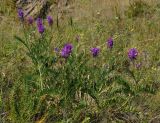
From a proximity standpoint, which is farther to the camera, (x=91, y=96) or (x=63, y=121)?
(x=91, y=96)

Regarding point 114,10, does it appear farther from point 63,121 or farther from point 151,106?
point 63,121

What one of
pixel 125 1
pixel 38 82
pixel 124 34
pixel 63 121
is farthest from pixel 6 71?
pixel 125 1

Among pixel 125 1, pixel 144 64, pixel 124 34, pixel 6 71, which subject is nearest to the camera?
pixel 6 71

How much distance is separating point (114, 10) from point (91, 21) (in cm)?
40

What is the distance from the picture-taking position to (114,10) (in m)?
5.72

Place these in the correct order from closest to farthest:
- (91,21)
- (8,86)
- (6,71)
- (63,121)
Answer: (63,121) < (8,86) < (6,71) < (91,21)

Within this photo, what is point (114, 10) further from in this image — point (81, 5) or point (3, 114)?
point (3, 114)

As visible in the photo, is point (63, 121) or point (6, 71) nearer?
point (63, 121)

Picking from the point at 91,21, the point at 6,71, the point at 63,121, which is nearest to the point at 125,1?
the point at 91,21

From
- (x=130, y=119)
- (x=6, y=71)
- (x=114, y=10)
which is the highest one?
(x=114, y=10)

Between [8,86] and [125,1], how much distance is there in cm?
295

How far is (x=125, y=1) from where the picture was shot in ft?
19.8

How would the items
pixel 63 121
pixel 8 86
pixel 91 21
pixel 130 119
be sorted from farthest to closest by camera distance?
1. pixel 91 21
2. pixel 8 86
3. pixel 130 119
4. pixel 63 121

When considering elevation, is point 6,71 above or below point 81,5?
below
